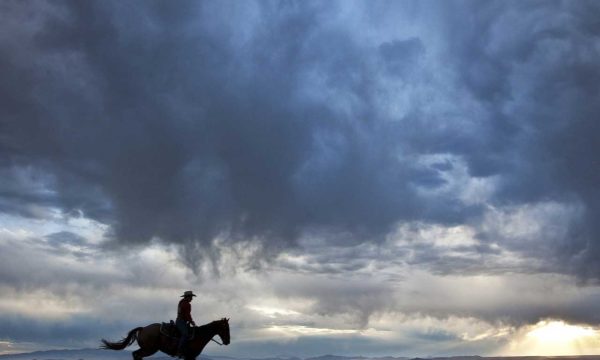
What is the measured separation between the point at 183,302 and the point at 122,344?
522 cm

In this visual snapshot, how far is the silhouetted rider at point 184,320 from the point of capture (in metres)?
38.2

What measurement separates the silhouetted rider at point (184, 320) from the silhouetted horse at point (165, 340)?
480 mm

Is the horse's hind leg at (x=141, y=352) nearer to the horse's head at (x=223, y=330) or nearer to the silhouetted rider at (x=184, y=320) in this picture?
the silhouetted rider at (x=184, y=320)

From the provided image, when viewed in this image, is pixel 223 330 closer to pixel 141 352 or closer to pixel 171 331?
pixel 171 331

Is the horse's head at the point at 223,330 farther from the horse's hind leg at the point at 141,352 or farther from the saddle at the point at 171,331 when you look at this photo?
the horse's hind leg at the point at 141,352

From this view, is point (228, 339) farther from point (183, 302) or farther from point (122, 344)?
point (122, 344)

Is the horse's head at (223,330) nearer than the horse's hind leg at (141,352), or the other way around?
the horse's hind leg at (141,352)

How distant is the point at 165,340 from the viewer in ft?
127

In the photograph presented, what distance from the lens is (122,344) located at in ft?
128

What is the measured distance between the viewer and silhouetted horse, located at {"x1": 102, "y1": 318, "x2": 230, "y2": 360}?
38656 mm

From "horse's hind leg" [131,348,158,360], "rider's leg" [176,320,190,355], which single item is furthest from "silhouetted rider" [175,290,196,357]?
"horse's hind leg" [131,348,158,360]

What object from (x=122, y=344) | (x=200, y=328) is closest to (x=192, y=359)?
(x=200, y=328)

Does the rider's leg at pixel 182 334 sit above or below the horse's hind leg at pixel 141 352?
above

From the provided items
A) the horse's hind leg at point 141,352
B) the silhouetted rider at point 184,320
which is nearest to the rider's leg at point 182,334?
the silhouetted rider at point 184,320
